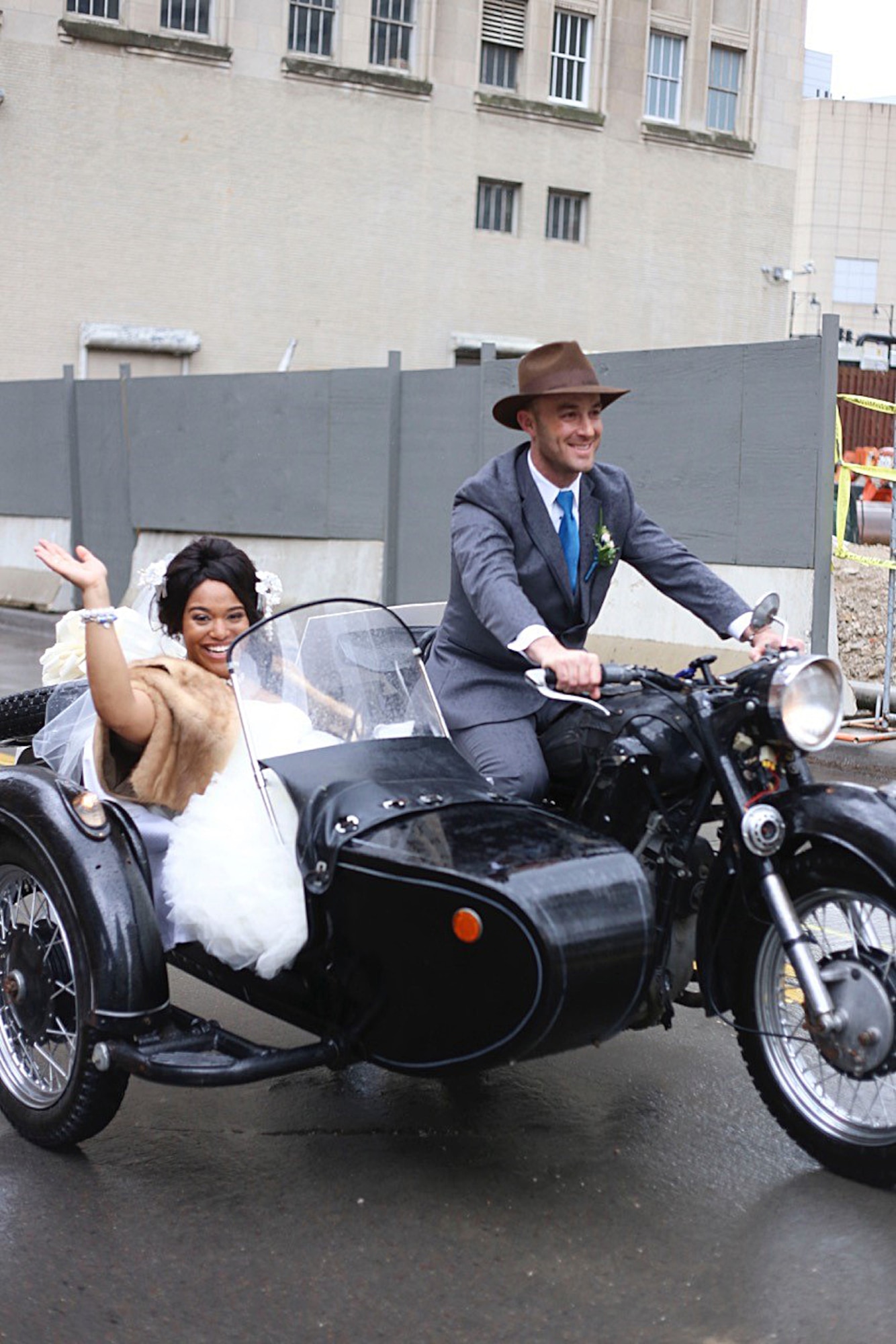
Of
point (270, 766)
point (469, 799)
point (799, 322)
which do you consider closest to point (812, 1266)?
point (469, 799)

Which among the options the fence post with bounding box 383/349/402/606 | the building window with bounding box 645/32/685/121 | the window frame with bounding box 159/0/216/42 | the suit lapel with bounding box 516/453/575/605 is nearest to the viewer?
the suit lapel with bounding box 516/453/575/605

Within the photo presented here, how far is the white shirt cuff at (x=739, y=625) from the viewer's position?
447 cm

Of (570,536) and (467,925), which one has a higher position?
(570,536)

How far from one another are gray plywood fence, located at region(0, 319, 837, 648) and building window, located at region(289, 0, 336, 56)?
14.5 meters

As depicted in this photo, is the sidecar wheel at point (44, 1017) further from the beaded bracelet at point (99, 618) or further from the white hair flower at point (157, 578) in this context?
the white hair flower at point (157, 578)

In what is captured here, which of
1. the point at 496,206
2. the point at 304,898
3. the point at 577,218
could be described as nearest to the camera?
the point at 304,898

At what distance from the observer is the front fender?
12.6 feet

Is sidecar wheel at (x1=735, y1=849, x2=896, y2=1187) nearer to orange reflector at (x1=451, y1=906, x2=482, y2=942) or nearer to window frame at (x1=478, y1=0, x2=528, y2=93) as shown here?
orange reflector at (x1=451, y1=906, x2=482, y2=942)

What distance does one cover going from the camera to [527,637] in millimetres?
4055

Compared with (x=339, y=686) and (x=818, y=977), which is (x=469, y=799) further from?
(x=818, y=977)

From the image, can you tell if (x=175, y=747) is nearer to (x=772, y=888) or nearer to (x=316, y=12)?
(x=772, y=888)

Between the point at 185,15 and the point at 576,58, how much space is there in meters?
8.80

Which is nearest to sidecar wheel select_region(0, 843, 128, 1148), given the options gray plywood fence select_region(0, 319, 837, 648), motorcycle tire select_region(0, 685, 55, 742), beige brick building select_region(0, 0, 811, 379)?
motorcycle tire select_region(0, 685, 55, 742)

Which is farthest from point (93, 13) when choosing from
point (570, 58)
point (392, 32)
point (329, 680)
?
point (329, 680)
